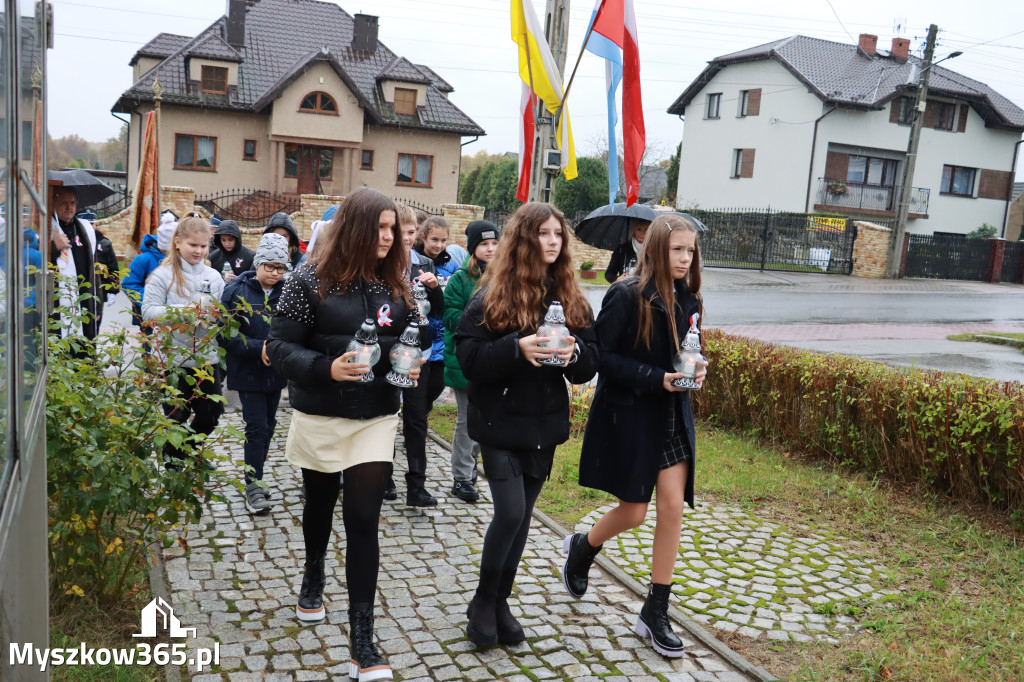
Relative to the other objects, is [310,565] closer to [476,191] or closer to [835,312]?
[835,312]

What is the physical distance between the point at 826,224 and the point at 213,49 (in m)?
26.1

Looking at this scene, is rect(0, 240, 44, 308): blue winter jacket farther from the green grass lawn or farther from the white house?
the white house

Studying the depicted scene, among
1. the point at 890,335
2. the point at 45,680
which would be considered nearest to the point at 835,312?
the point at 890,335

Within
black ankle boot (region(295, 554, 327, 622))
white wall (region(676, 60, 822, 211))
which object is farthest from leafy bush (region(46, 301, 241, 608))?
white wall (region(676, 60, 822, 211))

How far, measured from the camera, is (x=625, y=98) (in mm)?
8422

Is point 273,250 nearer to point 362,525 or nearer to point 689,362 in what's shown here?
Answer: point 362,525

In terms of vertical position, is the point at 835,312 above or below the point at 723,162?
below

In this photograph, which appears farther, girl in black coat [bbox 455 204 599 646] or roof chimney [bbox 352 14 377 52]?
roof chimney [bbox 352 14 377 52]

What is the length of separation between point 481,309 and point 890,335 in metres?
15.1

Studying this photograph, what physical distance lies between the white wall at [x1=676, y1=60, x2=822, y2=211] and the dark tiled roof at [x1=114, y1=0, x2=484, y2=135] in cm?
1311

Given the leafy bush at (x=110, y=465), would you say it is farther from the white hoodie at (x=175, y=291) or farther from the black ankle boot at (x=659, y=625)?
the black ankle boot at (x=659, y=625)

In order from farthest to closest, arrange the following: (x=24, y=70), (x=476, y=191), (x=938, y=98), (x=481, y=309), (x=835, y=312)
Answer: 1. (x=476, y=191)
2. (x=938, y=98)
3. (x=835, y=312)
4. (x=481, y=309)
5. (x=24, y=70)

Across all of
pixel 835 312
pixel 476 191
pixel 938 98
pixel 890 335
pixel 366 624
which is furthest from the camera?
pixel 476 191

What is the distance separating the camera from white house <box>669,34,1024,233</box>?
41531 millimetres
